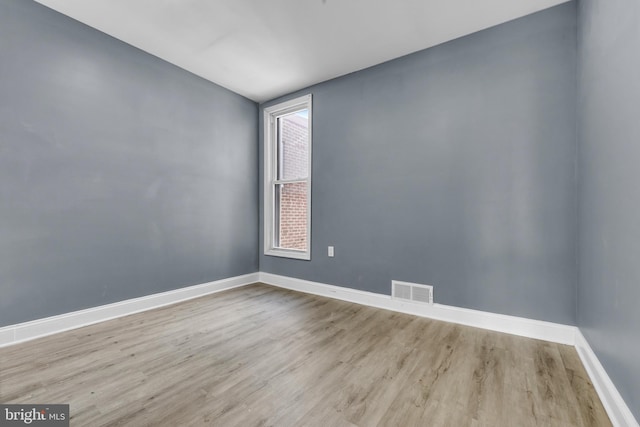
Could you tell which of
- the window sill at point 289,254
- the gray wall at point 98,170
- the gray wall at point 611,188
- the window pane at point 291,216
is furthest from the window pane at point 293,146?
the gray wall at point 611,188

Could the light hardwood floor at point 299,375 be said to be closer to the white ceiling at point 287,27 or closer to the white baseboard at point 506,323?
the white baseboard at point 506,323

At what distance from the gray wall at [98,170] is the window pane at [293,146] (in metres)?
0.85

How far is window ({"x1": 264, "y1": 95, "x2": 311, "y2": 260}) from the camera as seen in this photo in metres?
3.85

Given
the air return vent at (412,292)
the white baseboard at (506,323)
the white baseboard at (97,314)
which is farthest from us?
the air return vent at (412,292)

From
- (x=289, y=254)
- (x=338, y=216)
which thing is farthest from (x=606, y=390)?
(x=289, y=254)

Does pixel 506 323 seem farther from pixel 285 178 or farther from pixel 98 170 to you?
pixel 98 170

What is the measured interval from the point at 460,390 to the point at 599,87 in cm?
199

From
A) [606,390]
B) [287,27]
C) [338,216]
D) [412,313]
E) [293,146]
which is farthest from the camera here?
[293,146]

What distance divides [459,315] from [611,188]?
1555mm

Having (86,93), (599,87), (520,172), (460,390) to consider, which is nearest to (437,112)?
(520,172)

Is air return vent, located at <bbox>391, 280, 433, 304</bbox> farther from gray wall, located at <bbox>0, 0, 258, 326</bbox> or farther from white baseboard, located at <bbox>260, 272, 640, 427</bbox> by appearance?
gray wall, located at <bbox>0, 0, 258, 326</bbox>

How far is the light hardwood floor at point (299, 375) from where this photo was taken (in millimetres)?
1342

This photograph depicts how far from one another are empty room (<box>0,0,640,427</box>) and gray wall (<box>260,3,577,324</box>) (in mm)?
18

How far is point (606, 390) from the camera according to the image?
140 centimetres
